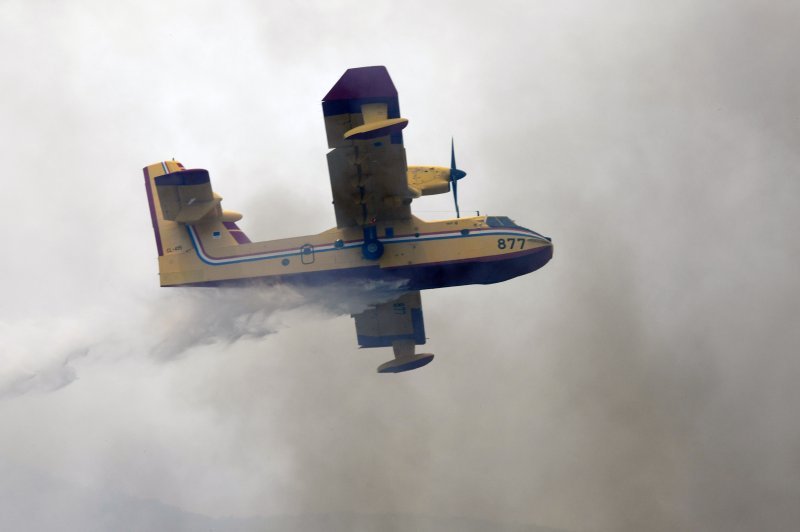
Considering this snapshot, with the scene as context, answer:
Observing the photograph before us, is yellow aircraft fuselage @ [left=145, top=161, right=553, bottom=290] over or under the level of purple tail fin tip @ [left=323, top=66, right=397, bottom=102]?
under

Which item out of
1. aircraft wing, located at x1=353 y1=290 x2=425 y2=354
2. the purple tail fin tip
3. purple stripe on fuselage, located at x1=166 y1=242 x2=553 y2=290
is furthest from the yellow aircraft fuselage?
the purple tail fin tip

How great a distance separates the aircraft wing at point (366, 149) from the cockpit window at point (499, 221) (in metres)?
2.28

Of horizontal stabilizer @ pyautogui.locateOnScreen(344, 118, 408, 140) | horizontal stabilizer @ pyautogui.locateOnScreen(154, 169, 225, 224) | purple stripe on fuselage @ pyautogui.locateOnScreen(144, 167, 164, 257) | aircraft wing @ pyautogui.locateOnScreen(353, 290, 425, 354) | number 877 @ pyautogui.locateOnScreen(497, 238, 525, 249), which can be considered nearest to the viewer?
horizontal stabilizer @ pyautogui.locateOnScreen(344, 118, 408, 140)

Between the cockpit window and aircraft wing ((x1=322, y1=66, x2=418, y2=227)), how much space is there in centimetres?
228

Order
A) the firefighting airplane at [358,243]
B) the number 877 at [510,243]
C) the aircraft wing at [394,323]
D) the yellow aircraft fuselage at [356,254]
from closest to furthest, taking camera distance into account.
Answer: the firefighting airplane at [358,243]
the yellow aircraft fuselage at [356,254]
the number 877 at [510,243]
the aircraft wing at [394,323]

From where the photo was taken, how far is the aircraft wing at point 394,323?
2798 centimetres

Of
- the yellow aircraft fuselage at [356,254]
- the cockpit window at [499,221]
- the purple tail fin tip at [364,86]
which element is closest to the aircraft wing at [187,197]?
the yellow aircraft fuselage at [356,254]

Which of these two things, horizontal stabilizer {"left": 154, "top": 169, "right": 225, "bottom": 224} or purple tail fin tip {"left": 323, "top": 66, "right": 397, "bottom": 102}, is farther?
horizontal stabilizer {"left": 154, "top": 169, "right": 225, "bottom": 224}

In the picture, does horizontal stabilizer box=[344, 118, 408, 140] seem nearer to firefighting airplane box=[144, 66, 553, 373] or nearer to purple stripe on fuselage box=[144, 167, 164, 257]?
firefighting airplane box=[144, 66, 553, 373]

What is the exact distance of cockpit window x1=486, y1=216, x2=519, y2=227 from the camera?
981 inches

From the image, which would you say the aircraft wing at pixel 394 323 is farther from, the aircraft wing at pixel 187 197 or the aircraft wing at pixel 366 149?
the aircraft wing at pixel 187 197

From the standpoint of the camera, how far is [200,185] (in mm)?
24156

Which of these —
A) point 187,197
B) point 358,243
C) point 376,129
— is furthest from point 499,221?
point 187,197

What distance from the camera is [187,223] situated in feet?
80.9
